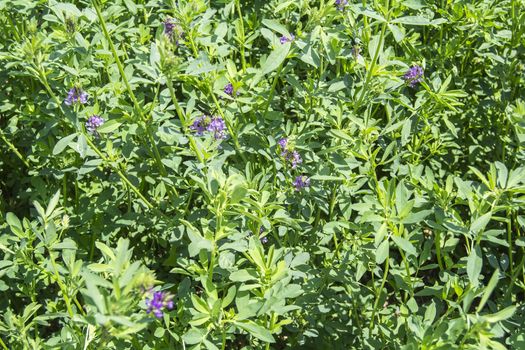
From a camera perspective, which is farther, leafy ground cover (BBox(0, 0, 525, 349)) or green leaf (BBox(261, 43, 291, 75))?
green leaf (BBox(261, 43, 291, 75))

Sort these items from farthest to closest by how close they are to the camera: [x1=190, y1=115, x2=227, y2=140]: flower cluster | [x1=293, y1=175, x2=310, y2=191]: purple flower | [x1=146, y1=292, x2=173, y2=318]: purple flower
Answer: [x1=293, y1=175, x2=310, y2=191]: purple flower < [x1=190, y1=115, x2=227, y2=140]: flower cluster < [x1=146, y1=292, x2=173, y2=318]: purple flower

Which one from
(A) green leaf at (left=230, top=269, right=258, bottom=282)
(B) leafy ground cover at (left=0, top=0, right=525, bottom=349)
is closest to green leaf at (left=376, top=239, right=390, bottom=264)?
(B) leafy ground cover at (left=0, top=0, right=525, bottom=349)

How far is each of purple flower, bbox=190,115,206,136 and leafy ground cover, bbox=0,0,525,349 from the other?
0.6 inches

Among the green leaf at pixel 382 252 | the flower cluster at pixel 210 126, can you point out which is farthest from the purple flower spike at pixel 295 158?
the green leaf at pixel 382 252

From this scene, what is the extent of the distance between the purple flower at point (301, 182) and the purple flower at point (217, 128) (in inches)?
15.3

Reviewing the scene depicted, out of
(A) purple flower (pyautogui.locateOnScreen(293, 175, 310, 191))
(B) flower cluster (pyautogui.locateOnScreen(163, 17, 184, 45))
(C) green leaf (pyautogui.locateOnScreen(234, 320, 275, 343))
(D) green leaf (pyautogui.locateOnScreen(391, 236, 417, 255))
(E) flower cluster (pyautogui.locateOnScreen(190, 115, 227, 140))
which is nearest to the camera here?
(C) green leaf (pyautogui.locateOnScreen(234, 320, 275, 343))

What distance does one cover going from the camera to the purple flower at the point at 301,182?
9.25 feet

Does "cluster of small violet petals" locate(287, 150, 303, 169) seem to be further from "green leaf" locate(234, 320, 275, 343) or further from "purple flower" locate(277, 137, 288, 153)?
"green leaf" locate(234, 320, 275, 343)

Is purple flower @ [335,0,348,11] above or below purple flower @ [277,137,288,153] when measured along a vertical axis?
above

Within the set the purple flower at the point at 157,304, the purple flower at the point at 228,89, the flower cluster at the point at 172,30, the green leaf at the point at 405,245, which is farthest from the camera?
the purple flower at the point at 228,89

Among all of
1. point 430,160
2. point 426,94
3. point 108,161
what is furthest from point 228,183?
point 430,160

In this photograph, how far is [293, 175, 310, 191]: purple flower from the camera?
2.82 m

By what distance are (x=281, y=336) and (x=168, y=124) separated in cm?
137

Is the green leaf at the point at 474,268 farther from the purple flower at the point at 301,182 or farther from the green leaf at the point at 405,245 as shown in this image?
the purple flower at the point at 301,182
